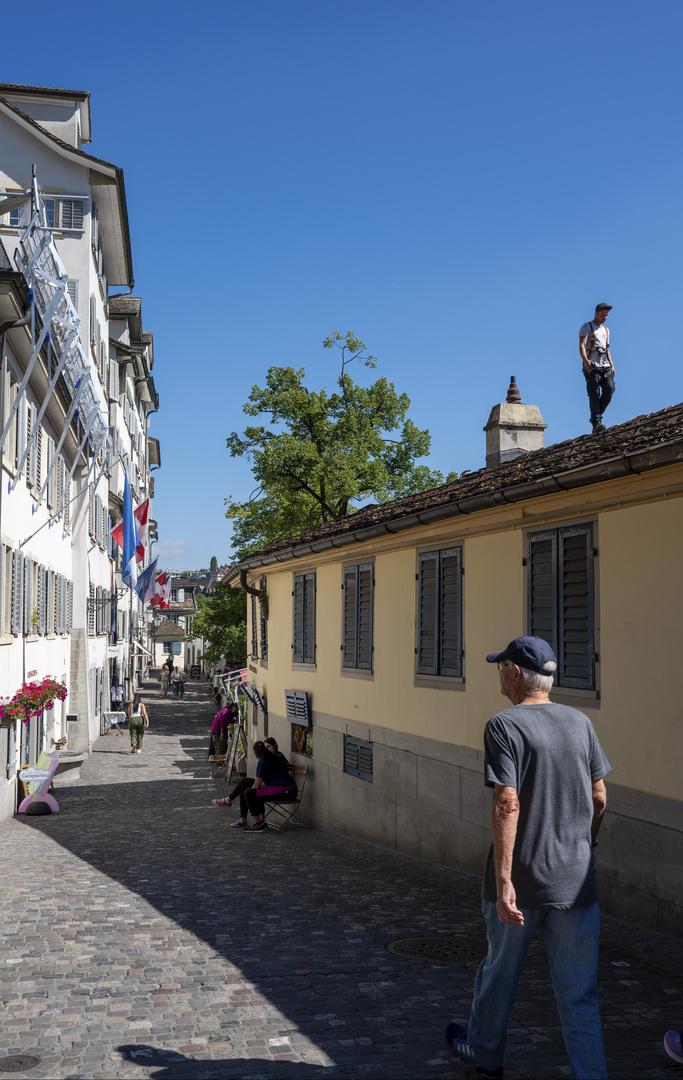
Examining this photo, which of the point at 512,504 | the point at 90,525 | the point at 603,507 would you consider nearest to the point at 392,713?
the point at 512,504

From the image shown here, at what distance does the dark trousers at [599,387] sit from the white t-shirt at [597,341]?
4.4 inches

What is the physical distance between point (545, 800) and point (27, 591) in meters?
16.3

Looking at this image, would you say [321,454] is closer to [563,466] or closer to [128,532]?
[128,532]

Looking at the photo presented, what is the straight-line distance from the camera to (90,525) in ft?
101

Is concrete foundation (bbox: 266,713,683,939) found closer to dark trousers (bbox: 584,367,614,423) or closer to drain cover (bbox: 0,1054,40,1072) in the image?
drain cover (bbox: 0,1054,40,1072)

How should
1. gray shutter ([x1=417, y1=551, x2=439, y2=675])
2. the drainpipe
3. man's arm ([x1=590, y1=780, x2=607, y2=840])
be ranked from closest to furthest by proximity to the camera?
man's arm ([x1=590, y1=780, x2=607, y2=840]) < gray shutter ([x1=417, y1=551, x2=439, y2=675]) < the drainpipe

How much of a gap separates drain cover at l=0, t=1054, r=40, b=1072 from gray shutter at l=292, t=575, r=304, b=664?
12.1 m

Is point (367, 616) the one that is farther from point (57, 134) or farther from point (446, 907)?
point (57, 134)

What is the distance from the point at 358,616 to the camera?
46.5ft

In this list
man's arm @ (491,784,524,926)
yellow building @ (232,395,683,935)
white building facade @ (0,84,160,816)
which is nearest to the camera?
man's arm @ (491,784,524,926)

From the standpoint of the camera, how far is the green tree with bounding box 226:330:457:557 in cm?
3189

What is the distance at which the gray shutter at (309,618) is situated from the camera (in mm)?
16484

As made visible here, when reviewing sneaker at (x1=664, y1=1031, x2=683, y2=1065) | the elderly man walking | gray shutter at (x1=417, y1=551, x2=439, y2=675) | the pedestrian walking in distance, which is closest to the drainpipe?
gray shutter at (x1=417, y1=551, x2=439, y2=675)

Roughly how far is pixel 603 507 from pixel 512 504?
56.7 inches
